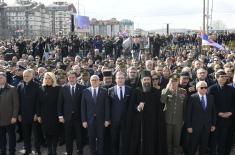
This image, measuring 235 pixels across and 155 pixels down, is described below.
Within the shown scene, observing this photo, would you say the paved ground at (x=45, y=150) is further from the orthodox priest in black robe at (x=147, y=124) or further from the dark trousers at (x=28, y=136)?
the orthodox priest in black robe at (x=147, y=124)

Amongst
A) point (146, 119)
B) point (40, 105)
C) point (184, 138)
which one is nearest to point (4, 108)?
point (40, 105)

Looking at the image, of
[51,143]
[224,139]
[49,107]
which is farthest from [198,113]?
[51,143]

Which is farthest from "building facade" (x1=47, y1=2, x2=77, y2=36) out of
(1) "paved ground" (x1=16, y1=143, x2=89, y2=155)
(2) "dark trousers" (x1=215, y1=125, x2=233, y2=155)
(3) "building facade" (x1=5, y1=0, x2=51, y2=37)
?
(2) "dark trousers" (x1=215, y1=125, x2=233, y2=155)

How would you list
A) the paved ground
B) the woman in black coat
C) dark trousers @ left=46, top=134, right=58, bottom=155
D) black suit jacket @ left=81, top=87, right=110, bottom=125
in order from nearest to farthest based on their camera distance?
black suit jacket @ left=81, top=87, right=110, bottom=125, the woman in black coat, dark trousers @ left=46, top=134, right=58, bottom=155, the paved ground

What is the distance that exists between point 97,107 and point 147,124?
1118 mm

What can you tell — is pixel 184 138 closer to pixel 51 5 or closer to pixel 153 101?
pixel 153 101

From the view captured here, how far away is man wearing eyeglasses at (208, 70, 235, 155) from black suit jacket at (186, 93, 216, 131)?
0.37 m

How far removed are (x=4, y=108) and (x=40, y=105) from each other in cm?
78

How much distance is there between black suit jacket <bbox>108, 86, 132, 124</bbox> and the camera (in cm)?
844

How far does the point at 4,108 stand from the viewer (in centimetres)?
884

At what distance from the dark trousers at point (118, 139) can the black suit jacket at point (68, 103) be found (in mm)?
859

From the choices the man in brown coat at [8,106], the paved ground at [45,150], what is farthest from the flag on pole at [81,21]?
the man in brown coat at [8,106]

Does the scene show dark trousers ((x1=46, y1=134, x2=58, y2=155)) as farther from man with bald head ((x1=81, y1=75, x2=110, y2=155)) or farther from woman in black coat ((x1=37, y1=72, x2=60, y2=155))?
man with bald head ((x1=81, y1=75, x2=110, y2=155))

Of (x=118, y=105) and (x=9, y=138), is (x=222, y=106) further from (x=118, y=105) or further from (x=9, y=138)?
(x=9, y=138)
